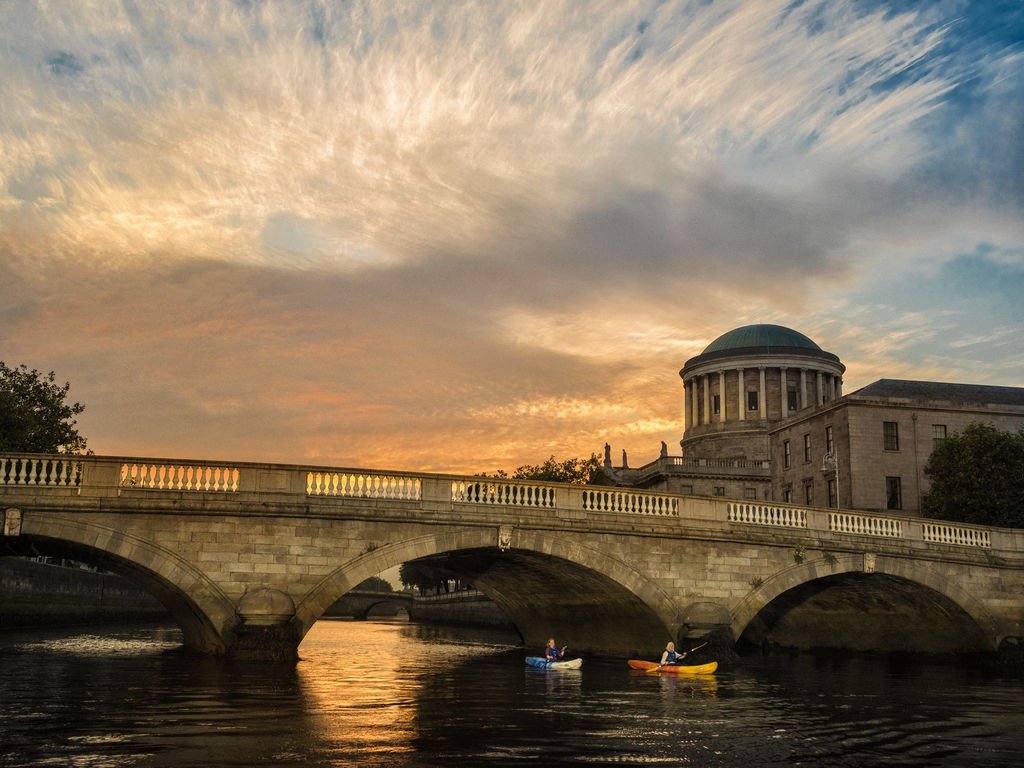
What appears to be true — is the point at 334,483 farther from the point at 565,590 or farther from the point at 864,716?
the point at 864,716

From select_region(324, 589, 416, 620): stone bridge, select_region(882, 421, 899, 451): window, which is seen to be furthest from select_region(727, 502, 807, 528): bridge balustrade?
select_region(324, 589, 416, 620): stone bridge

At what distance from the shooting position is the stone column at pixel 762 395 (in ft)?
318

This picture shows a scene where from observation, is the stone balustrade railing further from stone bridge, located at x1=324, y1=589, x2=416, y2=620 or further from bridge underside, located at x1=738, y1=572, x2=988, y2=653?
stone bridge, located at x1=324, y1=589, x2=416, y2=620

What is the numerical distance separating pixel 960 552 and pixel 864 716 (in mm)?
18025

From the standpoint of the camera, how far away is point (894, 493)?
61375 millimetres

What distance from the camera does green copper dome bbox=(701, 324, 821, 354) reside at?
10075 cm

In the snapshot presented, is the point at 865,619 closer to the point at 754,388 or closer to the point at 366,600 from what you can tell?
the point at 754,388

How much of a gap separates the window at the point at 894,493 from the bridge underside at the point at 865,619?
64.2 feet

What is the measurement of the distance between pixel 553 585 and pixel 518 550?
6.64 m

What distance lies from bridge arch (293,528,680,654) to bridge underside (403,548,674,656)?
0.05 meters

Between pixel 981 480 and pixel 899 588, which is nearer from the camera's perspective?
pixel 899 588

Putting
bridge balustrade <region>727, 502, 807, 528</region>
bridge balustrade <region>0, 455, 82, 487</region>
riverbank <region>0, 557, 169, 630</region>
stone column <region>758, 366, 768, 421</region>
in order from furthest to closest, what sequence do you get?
stone column <region>758, 366, 768, 421</region>
riverbank <region>0, 557, 169, 630</region>
bridge balustrade <region>727, 502, 807, 528</region>
bridge balustrade <region>0, 455, 82, 487</region>

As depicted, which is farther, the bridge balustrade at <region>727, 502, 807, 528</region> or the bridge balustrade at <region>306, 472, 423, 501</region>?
the bridge balustrade at <region>727, 502, 807, 528</region>

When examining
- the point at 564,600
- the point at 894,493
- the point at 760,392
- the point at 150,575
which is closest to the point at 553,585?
the point at 564,600
